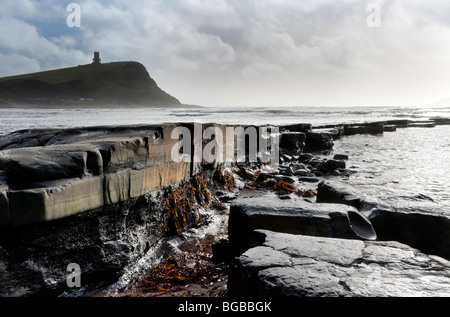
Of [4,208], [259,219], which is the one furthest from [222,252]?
[4,208]

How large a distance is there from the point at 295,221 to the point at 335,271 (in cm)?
94

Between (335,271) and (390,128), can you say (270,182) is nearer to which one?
(335,271)

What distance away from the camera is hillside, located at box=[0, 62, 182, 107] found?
66938mm

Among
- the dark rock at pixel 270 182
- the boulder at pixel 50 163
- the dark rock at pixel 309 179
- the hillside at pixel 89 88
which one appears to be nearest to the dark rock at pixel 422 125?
the dark rock at pixel 309 179

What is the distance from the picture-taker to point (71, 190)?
216cm

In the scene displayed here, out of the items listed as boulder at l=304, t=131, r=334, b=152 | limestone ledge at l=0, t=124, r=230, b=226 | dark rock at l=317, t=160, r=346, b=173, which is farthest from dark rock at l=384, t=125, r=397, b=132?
limestone ledge at l=0, t=124, r=230, b=226

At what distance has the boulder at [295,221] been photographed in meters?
2.50

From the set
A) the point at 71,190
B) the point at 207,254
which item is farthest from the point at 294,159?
the point at 71,190

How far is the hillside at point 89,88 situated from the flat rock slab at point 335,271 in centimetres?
6684

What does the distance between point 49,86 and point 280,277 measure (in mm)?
87722

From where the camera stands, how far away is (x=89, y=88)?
269ft
